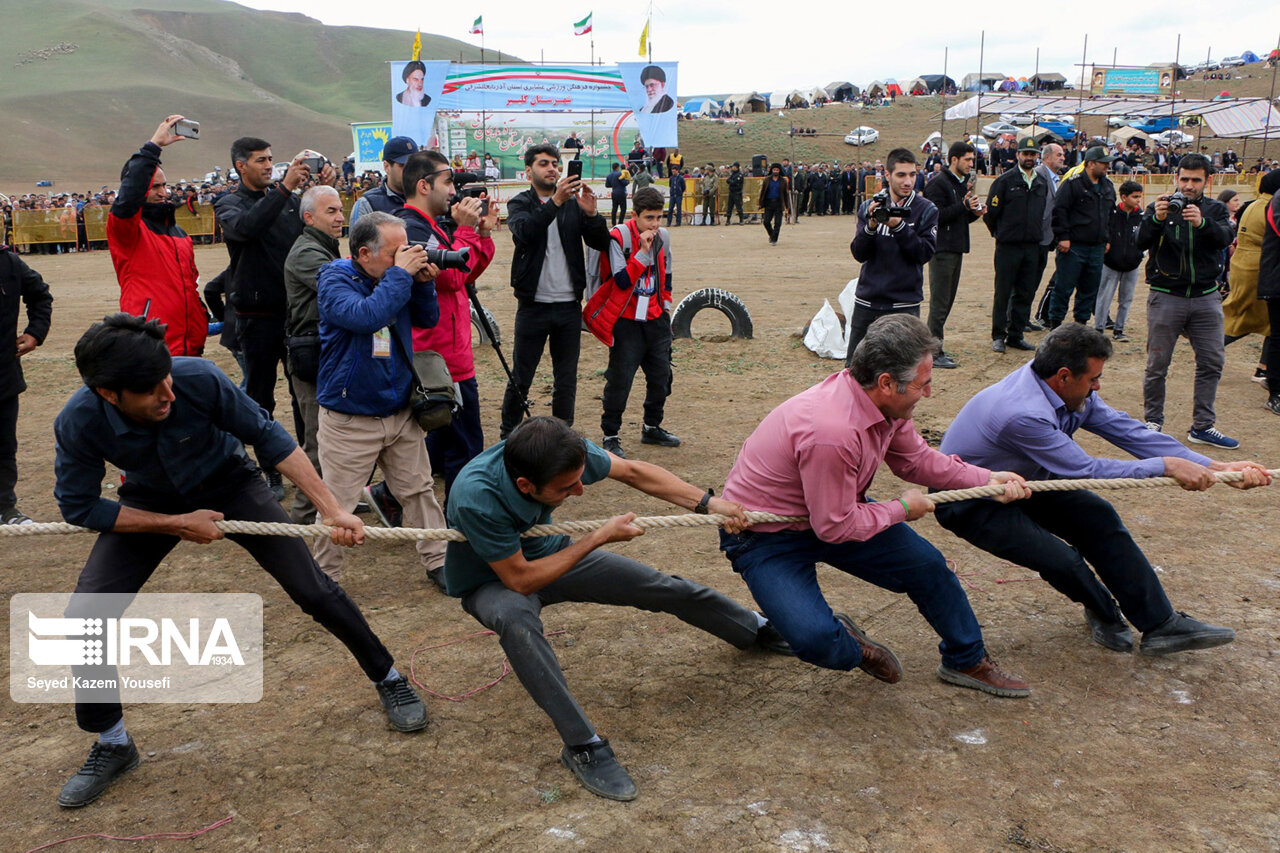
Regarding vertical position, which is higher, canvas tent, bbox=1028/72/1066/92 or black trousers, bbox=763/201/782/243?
canvas tent, bbox=1028/72/1066/92

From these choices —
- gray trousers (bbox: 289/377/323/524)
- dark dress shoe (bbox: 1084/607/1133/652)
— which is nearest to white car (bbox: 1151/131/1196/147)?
dark dress shoe (bbox: 1084/607/1133/652)

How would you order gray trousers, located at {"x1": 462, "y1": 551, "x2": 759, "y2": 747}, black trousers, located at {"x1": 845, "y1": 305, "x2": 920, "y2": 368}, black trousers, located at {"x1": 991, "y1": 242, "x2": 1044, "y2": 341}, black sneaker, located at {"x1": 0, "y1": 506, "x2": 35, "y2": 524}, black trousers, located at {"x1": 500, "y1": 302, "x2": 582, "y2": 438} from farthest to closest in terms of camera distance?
1. black trousers, located at {"x1": 991, "y1": 242, "x2": 1044, "y2": 341}
2. black trousers, located at {"x1": 845, "y1": 305, "x2": 920, "y2": 368}
3. black trousers, located at {"x1": 500, "y1": 302, "x2": 582, "y2": 438}
4. black sneaker, located at {"x1": 0, "y1": 506, "x2": 35, "y2": 524}
5. gray trousers, located at {"x1": 462, "y1": 551, "x2": 759, "y2": 747}

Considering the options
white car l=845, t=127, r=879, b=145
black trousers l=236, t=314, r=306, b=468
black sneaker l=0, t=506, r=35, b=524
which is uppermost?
white car l=845, t=127, r=879, b=145

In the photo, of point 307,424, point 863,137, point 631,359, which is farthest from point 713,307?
point 863,137

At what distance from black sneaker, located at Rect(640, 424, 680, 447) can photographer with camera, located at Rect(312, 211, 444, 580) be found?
2.75 metres

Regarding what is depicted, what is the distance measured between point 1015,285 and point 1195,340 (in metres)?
2.96

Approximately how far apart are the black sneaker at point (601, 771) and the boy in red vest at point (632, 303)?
341 centimetres

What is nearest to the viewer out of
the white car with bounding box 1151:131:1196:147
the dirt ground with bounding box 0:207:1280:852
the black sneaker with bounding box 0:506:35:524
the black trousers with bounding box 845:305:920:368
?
the dirt ground with bounding box 0:207:1280:852

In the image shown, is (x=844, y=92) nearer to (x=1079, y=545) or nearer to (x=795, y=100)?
(x=795, y=100)

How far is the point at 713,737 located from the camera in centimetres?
360

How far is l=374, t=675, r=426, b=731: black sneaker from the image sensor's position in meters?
3.63

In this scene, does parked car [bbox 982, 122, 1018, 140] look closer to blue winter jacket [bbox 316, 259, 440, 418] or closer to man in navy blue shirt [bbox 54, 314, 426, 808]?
blue winter jacket [bbox 316, 259, 440, 418]

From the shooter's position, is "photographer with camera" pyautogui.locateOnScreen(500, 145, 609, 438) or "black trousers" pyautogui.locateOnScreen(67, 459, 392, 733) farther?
"photographer with camera" pyautogui.locateOnScreen(500, 145, 609, 438)

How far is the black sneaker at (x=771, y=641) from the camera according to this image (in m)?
4.19
